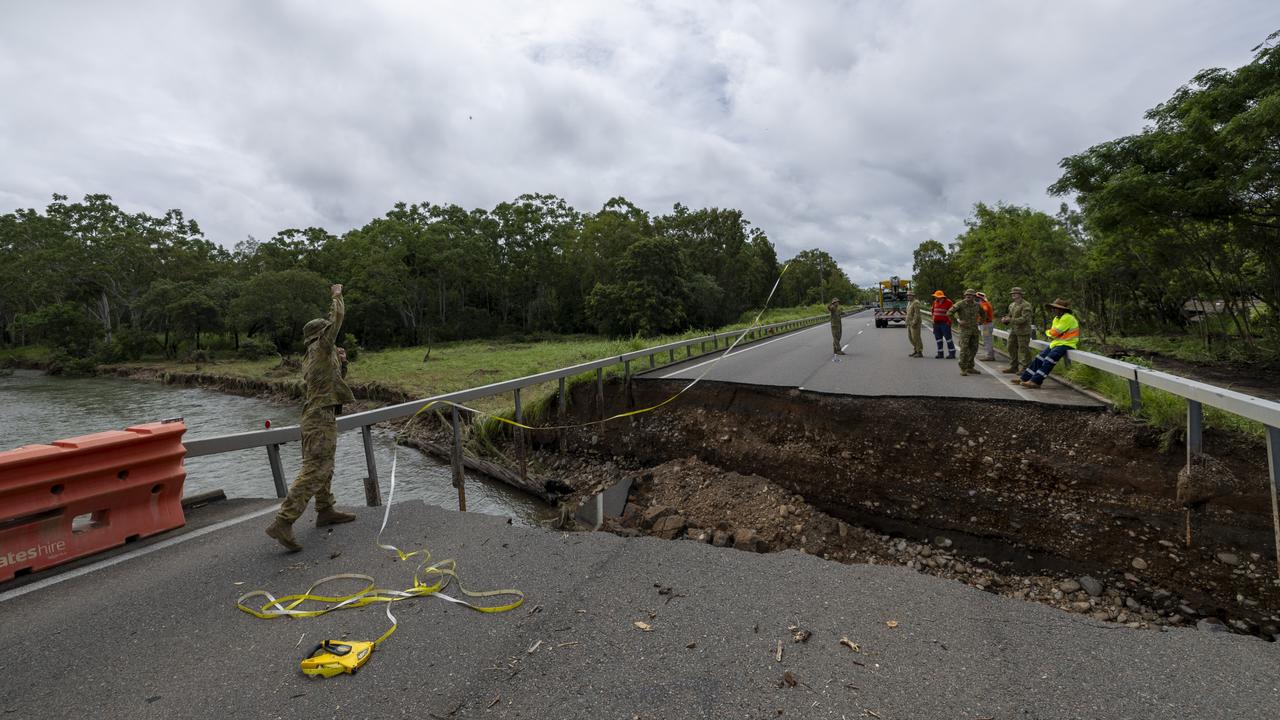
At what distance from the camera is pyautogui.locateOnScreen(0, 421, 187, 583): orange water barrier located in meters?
3.74

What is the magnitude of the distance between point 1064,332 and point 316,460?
1012 centimetres

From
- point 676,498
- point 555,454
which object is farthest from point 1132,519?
point 555,454

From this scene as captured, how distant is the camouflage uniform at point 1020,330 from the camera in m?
9.87

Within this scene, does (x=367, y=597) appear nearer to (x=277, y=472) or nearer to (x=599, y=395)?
(x=277, y=472)

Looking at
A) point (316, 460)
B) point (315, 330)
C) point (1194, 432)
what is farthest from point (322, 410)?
point (1194, 432)

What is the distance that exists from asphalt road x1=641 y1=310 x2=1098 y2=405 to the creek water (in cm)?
493

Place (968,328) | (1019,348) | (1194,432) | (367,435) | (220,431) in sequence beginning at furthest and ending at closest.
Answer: (220,431) < (968,328) < (1019,348) < (367,435) < (1194,432)

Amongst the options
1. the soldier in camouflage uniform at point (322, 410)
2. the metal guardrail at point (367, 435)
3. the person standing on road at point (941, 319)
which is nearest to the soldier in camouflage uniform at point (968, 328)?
the person standing on road at point (941, 319)

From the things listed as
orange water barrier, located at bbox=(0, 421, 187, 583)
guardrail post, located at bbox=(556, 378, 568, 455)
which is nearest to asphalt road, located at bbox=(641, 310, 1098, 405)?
guardrail post, located at bbox=(556, 378, 568, 455)

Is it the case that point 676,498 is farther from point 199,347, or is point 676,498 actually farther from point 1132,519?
point 199,347

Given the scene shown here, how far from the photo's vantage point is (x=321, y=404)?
4828 millimetres

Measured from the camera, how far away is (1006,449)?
6.67 meters

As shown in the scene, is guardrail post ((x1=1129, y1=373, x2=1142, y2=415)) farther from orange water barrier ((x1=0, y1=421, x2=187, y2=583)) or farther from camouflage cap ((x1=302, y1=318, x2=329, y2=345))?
orange water barrier ((x1=0, y1=421, x2=187, y2=583))

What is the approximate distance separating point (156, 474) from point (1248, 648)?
25.3 ft
